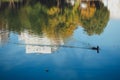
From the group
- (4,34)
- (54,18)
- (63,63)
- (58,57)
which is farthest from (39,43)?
(54,18)

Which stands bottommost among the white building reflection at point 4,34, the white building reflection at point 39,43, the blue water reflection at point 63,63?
the blue water reflection at point 63,63

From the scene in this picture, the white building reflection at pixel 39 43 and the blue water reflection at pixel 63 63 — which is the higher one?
the white building reflection at pixel 39 43

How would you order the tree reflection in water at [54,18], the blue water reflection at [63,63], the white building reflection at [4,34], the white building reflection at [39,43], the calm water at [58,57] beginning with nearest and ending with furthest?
1. the blue water reflection at [63,63]
2. the calm water at [58,57]
3. the white building reflection at [39,43]
4. the white building reflection at [4,34]
5. the tree reflection in water at [54,18]

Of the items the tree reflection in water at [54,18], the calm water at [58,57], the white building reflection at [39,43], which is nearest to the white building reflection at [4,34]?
the calm water at [58,57]

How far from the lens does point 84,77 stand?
2161 cm

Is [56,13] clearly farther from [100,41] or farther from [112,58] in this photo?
[112,58]

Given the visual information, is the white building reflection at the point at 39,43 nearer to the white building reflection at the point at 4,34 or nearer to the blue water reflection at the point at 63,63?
the blue water reflection at the point at 63,63

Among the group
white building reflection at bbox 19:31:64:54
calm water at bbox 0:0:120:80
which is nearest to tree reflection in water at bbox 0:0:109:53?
white building reflection at bbox 19:31:64:54

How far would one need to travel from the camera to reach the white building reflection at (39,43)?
26.5 m

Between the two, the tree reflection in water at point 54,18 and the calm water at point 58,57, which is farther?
the tree reflection in water at point 54,18

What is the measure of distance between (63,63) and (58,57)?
4.31ft

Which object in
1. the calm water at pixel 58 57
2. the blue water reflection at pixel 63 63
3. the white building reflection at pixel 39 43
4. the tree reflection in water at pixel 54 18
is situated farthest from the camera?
the tree reflection in water at pixel 54 18

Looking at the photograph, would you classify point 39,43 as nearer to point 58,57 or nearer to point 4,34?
point 58,57

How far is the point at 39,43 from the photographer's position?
2897 cm
